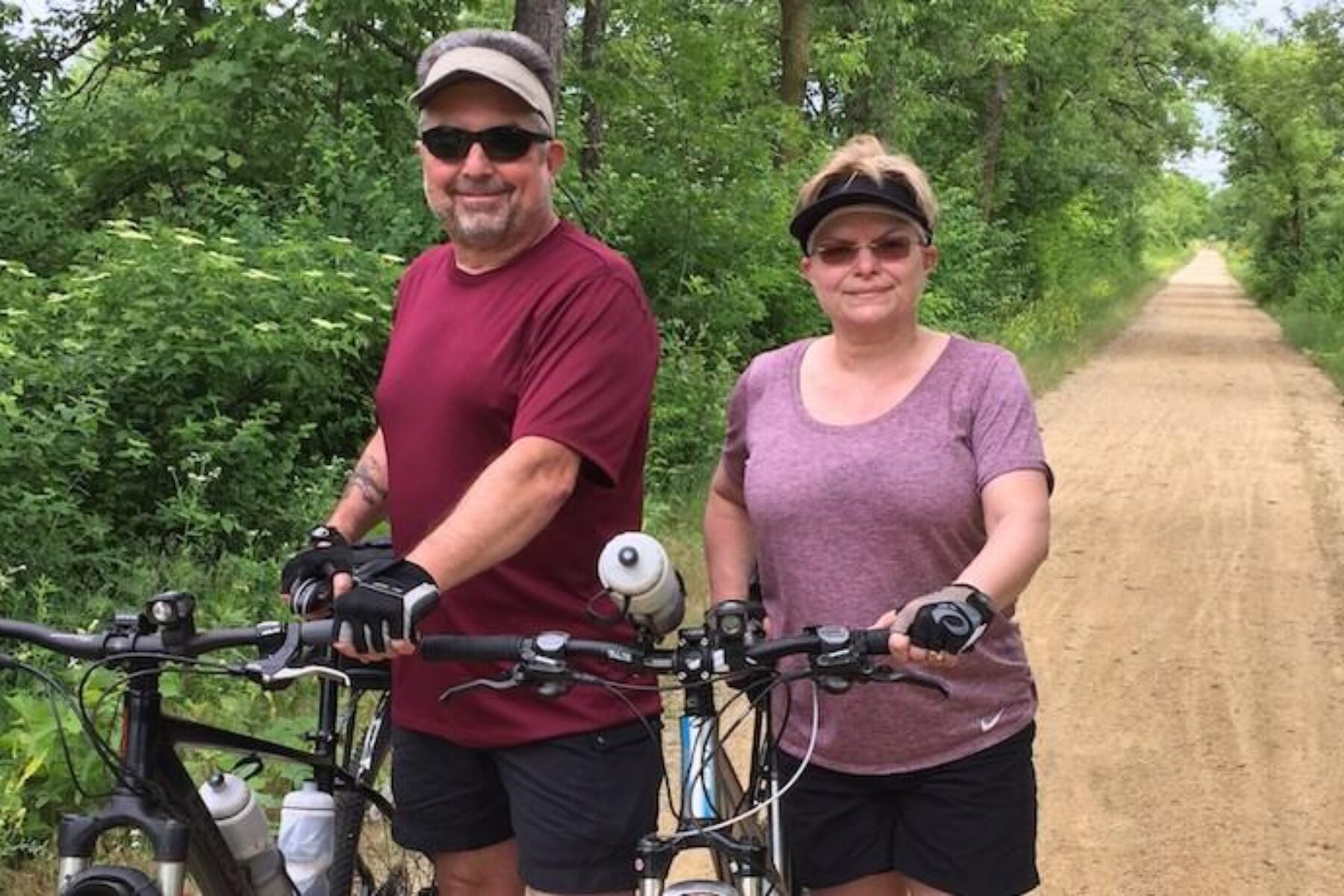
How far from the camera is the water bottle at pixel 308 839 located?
116 inches

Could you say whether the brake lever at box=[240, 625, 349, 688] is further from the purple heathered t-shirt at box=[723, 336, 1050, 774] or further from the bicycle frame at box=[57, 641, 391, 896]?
the purple heathered t-shirt at box=[723, 336, 1050, 774]

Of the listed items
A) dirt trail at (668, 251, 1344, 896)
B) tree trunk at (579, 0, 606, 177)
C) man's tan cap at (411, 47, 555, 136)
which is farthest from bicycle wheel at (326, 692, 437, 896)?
tree trunk at (579, 0, 606, 177)

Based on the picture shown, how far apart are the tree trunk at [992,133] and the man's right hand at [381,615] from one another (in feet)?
79.5

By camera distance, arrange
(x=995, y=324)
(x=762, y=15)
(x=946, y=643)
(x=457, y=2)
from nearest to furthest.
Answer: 1. (x=946, y=643)
2. (x=457, y=2)
3. (x=762, y=15)
4. (x=995, y=324)

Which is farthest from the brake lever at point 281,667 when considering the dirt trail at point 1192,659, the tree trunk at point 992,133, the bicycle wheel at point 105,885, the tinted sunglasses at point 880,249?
the tree trunk at point 992,133

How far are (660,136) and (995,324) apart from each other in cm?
949

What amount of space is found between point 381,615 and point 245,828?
0.84 m

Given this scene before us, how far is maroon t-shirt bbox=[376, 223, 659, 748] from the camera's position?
8.24ft

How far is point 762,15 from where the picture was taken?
16.7 meters

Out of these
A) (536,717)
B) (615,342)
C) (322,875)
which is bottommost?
(322,875)

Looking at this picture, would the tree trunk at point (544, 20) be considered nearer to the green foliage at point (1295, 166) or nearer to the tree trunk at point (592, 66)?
the tree trunk at point (592, 66)

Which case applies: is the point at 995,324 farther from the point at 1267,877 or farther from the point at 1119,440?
the point at 1267,877

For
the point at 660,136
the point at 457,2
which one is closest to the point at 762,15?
the point at 660,136

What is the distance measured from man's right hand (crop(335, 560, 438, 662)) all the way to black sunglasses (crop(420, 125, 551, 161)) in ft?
2.73
